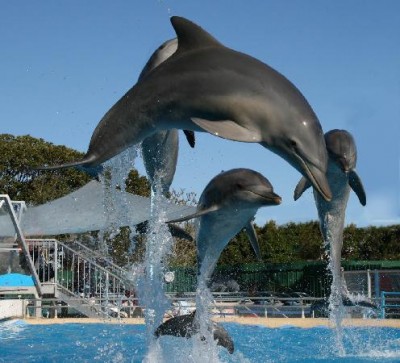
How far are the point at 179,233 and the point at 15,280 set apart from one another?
9.49 m

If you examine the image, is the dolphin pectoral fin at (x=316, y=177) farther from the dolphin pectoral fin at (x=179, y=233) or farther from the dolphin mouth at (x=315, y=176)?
the dolphin pectoral fin at (x=179, y=233)

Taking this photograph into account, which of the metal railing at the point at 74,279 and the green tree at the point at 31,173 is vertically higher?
the green tree at the point at 31,173

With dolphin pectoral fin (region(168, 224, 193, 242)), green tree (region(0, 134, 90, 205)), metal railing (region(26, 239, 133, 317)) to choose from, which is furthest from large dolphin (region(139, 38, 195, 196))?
green tree (region(0, 134, 90, 205))

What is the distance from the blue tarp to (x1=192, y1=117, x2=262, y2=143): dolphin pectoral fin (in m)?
12.2

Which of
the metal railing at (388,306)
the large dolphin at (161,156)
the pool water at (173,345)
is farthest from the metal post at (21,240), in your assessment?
the large dolphin at (161,156)

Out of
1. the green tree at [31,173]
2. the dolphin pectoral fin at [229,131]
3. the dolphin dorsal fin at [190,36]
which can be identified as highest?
the green tree at [31,173]

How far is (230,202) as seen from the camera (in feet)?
21.9

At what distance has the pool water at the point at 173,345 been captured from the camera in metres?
9.84

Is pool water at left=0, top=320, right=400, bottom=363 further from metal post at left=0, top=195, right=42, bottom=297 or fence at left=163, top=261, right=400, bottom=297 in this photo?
fence at left=163, top=261, right=400, bottom=297

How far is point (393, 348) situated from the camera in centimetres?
1117

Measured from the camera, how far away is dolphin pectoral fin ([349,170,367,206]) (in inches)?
338

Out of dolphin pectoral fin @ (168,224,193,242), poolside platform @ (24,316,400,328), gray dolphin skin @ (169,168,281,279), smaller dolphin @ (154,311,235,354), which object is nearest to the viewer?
gray dolphin skin @ (169,168,281,279)

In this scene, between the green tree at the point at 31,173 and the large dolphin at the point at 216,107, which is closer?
the large dolphin at the point at 216,107

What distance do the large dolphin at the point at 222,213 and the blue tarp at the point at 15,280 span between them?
976 centimetres
